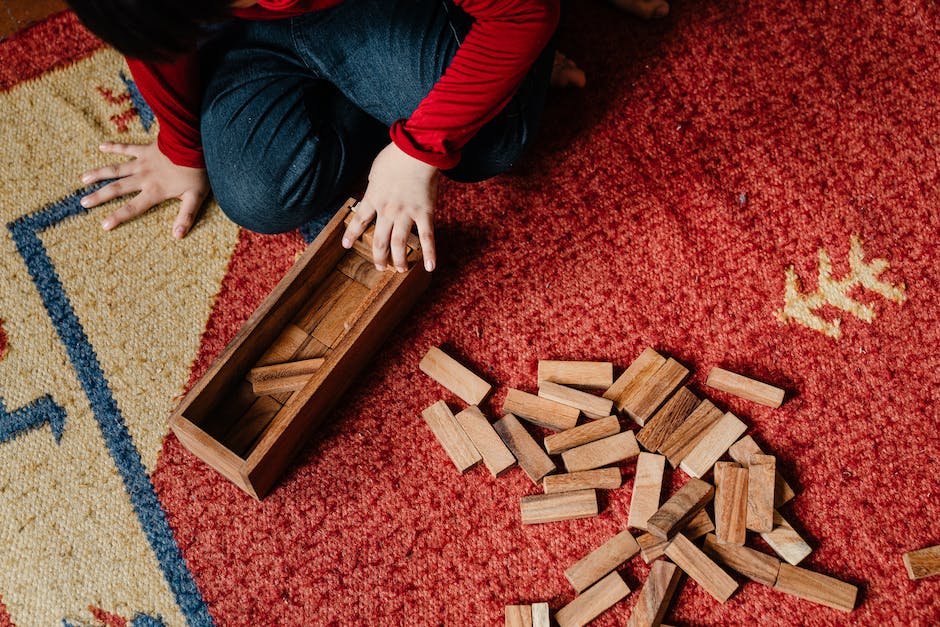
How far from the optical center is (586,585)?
85 centimetres

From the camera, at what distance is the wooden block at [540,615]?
0.84 m

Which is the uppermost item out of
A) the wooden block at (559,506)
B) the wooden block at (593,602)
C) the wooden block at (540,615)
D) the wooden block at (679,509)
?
the wooden block at (679,509)

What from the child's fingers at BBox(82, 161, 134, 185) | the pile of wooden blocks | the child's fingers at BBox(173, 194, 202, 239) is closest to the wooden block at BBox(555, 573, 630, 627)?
the pile of wooden blocks

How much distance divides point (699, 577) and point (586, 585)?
0.12 metres

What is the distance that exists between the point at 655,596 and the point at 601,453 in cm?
16

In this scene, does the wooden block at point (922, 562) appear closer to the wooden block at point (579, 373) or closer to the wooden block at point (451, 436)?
the wooden block at point (579, 373)

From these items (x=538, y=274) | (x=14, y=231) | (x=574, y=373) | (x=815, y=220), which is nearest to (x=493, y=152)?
(x=538, y=274)

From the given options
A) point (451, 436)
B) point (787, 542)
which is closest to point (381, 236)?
point (451, 436)

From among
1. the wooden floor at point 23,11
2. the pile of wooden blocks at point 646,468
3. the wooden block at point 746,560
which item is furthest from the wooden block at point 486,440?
the wooden floor at point 23,11

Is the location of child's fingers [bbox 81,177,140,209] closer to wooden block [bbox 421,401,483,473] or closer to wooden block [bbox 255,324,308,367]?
wooden block [bbox 255,324,308,367]

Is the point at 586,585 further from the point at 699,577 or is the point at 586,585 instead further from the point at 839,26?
the point at 839,26

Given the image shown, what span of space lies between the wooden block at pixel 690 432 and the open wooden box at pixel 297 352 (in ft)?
1.14

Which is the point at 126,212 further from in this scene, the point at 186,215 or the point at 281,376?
the point at 281,376

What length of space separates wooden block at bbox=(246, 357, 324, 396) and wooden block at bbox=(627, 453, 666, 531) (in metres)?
0.38
